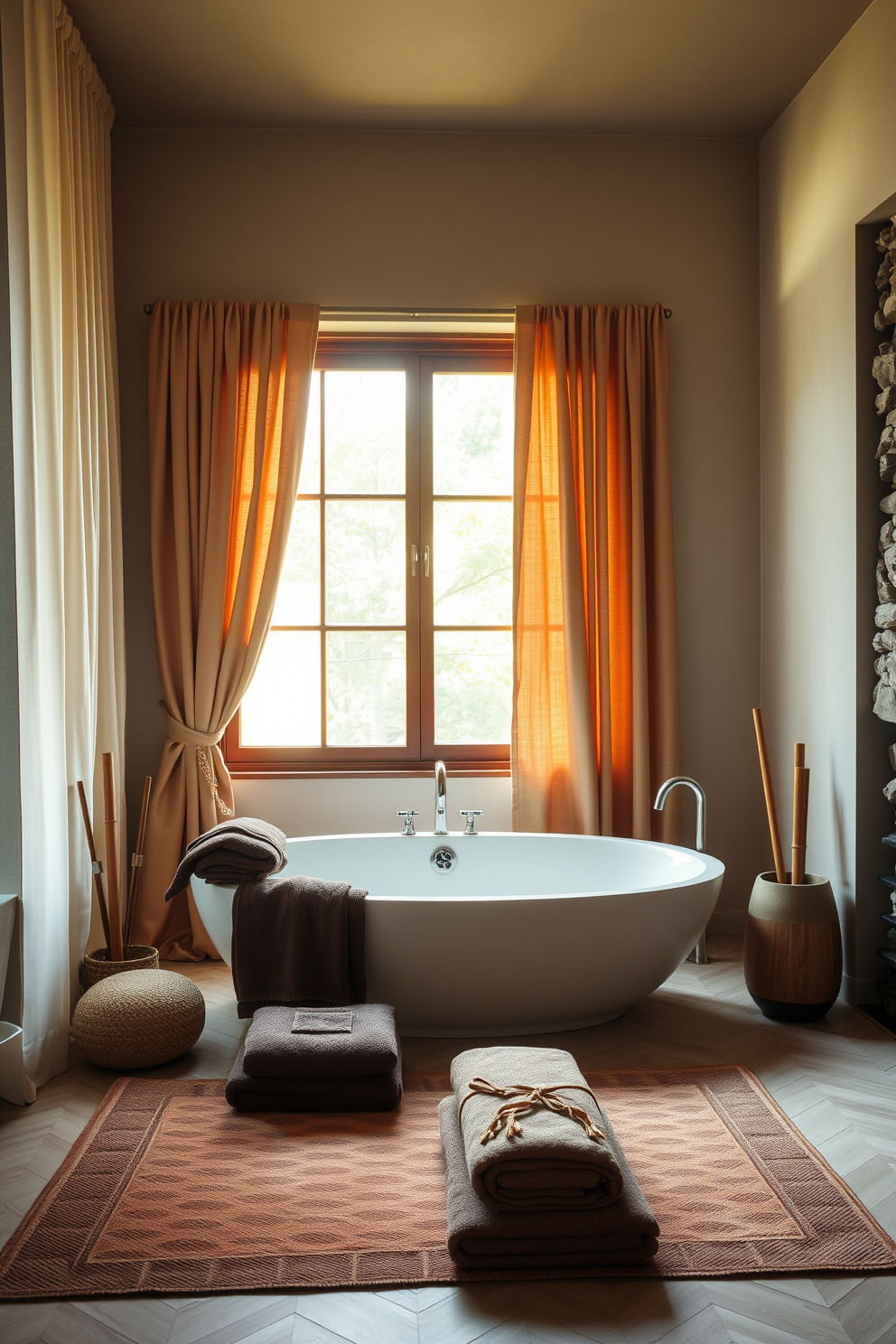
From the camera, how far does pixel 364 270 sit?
3883 mm

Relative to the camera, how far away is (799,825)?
317cm

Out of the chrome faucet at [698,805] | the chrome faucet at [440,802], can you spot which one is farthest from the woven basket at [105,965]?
the chrome faucet at [698,805]

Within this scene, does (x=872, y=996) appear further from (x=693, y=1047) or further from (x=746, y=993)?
(x=693, y=1047)

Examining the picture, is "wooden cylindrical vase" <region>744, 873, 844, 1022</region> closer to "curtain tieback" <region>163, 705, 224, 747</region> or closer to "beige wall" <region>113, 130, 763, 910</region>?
"beige wall" <region>113, 130, 763, 910</region>

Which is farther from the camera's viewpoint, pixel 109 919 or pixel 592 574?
pixel 592 574

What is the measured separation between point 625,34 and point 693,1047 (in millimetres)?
3030

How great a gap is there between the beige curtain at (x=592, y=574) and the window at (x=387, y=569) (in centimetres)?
24

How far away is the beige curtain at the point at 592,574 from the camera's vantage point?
3.82m

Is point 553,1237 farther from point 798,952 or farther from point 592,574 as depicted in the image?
point 592,574

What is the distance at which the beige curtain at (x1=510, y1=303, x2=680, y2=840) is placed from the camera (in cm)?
382

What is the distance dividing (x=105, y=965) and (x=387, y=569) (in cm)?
179

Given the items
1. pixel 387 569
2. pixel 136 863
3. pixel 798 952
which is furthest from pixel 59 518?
pixel 798 952

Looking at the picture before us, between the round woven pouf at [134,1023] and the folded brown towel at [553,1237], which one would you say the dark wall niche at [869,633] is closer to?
the folded brown towel at [553,1237]

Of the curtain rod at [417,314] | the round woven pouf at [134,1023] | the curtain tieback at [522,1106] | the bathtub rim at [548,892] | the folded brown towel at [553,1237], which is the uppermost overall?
the curtain rod at [417,314]
